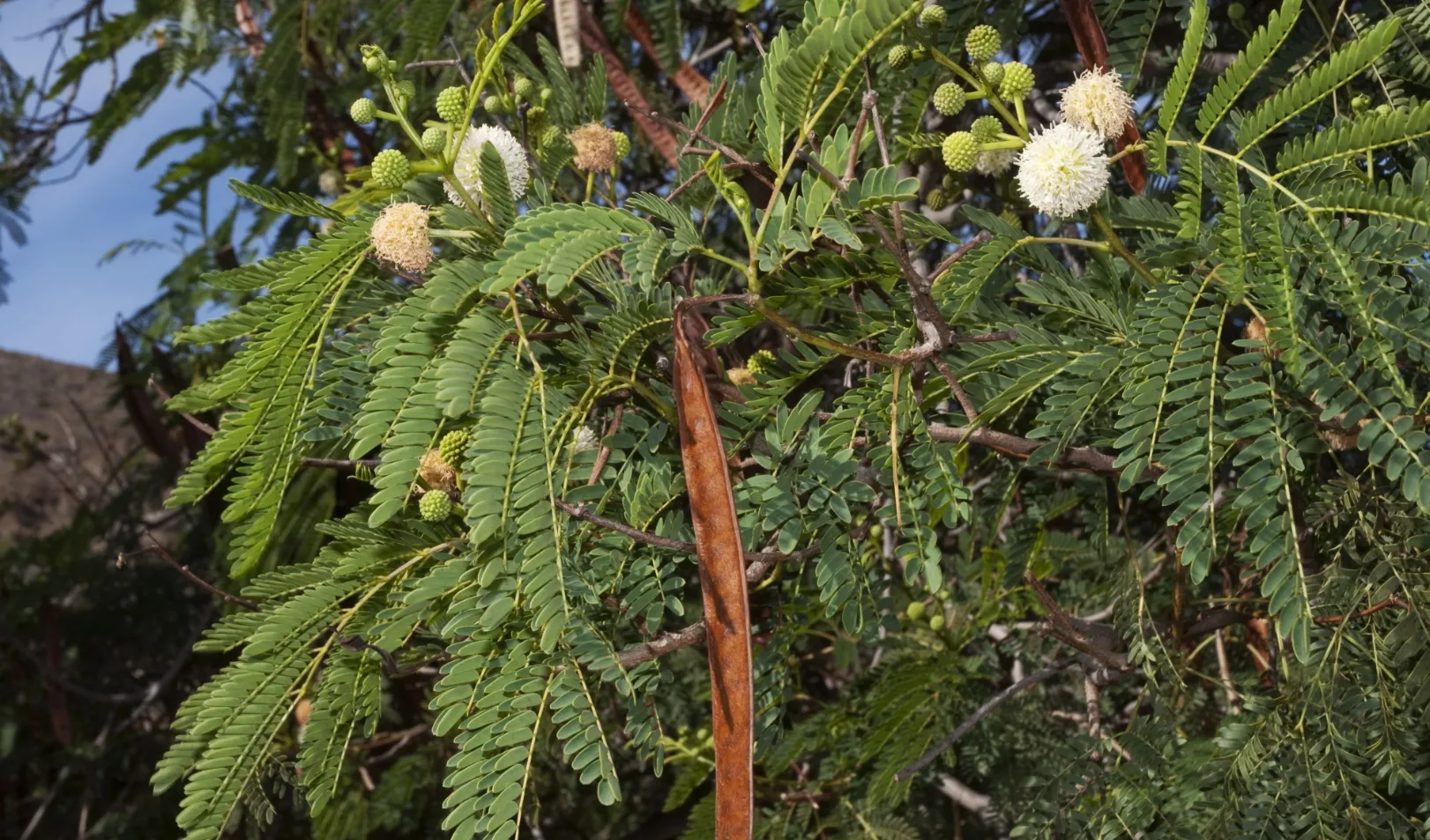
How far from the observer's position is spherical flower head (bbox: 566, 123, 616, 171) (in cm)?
122

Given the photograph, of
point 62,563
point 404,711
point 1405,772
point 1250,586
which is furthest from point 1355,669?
point 62,563

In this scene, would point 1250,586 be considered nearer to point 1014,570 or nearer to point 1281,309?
point 1014,570

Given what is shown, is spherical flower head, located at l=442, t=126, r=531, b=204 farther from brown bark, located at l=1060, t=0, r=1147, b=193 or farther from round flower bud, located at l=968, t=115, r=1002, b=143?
brown bark, located at l=1060, t=0, r=1147, b=193

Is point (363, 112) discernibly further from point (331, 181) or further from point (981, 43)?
point (331, 181)

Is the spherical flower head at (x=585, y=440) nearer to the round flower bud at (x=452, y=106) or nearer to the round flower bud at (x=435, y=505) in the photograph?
the round flower bud at (x=435, y=505)

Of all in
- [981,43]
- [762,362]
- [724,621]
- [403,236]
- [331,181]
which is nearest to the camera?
[724,621]

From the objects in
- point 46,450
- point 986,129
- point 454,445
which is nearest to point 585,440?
point 454,445

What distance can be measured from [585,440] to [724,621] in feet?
1.21

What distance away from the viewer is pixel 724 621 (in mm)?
Result: 807

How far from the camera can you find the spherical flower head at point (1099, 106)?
1.07 metres

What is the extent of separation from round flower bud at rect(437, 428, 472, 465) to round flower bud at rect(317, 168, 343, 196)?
1.86 metres

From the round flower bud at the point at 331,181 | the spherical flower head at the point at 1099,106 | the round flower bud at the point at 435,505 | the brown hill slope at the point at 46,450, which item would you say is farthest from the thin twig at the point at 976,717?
the brown hill slope at the point at 46,450

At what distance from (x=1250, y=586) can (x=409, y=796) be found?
→ 77.8 inches

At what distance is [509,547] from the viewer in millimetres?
922
